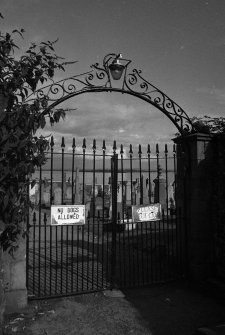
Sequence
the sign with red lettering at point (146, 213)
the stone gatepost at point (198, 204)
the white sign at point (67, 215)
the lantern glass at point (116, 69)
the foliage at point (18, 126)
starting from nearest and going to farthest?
the foliage at point (18, 126)
the white sign at point (67, 215)
the lantern glass at point (116, 69)
the sign with red lettering at point (146, 213)
the stone gatepost at point (198, 204)

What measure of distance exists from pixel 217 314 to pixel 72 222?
9.39ft

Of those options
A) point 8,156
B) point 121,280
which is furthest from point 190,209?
point 8,156

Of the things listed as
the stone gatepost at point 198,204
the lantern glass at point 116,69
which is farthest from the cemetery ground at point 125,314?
the lantern glass at point 116,69

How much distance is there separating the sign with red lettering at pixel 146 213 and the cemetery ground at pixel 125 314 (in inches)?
55.3

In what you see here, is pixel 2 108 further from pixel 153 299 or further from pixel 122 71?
pixel 153 299

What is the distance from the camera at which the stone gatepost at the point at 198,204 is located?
6.58 metres

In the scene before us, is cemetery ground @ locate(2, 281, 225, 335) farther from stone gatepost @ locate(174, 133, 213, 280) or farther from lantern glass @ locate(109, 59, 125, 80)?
lantern glass @ locate(109, 59, 125, 80)

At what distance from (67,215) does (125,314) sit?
194 centimetres

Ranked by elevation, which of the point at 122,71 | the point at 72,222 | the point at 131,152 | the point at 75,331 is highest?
the point at 122,71

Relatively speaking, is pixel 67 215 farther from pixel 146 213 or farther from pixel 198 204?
pixel 198 204

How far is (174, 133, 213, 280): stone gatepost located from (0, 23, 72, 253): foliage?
3.25 metres

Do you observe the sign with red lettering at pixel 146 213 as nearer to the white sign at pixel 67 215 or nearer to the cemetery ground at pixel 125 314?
the white sign at pixel 67 215

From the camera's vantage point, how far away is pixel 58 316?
504 centimetres

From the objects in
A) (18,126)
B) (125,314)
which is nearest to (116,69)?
(18,126)
